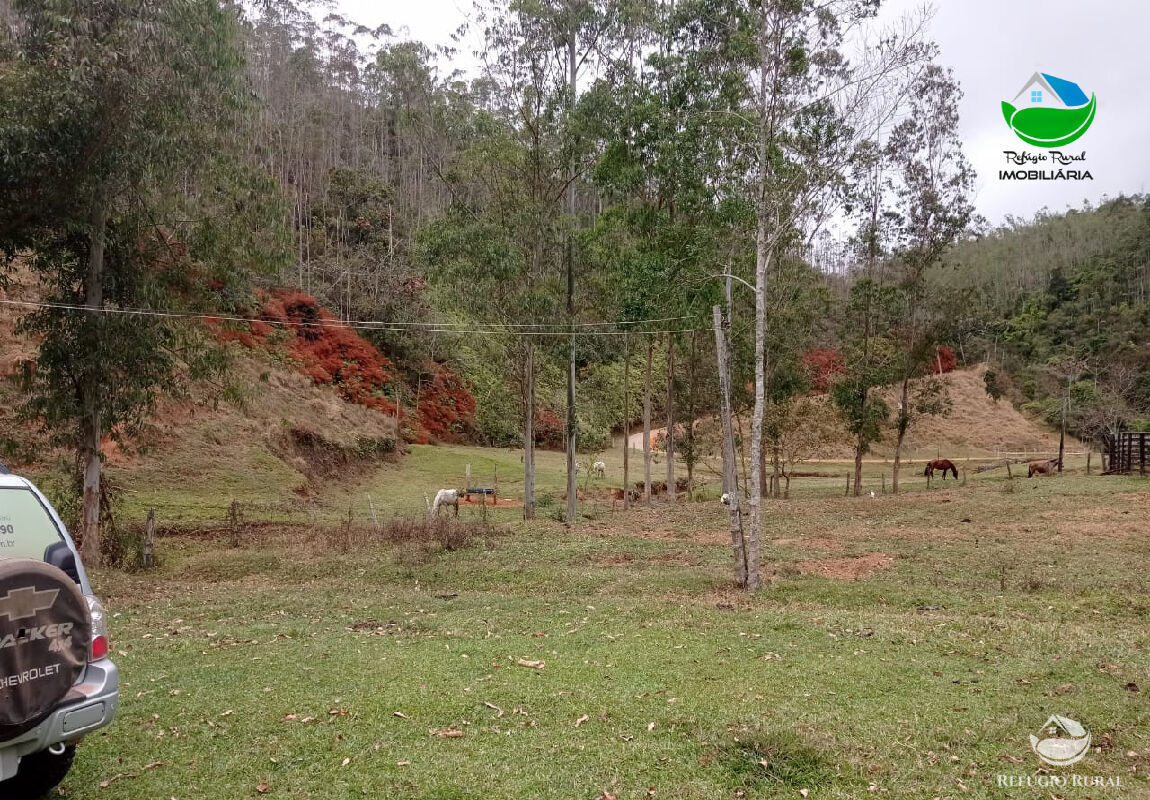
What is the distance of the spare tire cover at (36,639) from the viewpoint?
3615 millimetres

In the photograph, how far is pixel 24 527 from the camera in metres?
4.20

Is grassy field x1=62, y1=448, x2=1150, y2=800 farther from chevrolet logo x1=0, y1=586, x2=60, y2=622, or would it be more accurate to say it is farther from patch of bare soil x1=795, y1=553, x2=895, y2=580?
chevrolet logo x1=0, y1=586, x2=60, y2=622

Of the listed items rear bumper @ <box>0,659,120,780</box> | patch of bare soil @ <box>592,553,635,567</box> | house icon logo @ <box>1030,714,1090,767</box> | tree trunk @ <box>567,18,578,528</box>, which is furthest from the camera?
tree trunk @ <box>567,18,578,528</box>

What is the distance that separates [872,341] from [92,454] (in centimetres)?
3000

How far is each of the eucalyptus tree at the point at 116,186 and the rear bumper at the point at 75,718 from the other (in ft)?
40.5

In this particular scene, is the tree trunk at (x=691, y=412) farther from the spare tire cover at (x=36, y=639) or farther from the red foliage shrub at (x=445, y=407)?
the spare tire cover at (x=36, y=639)

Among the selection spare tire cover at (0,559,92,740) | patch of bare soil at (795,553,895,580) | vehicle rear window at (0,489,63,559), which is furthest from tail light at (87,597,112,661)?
patch of bare soil at (795,553,895,580)

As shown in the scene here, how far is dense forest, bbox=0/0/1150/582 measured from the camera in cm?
1331

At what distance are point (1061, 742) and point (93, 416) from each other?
1725 centimetres

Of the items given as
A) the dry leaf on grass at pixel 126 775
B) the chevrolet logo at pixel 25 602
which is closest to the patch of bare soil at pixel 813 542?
the dry leaf on grass at pixel 126 775

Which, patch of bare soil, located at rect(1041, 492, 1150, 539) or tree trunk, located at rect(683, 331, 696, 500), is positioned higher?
tree trunk, located at rect(683, 331, 696, 500)

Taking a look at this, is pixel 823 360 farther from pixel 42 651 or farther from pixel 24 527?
pixel 42 651

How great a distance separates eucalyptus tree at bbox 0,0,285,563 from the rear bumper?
1236cm

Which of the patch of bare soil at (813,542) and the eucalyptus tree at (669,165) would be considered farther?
the eucalyptus tree at (669,165)
